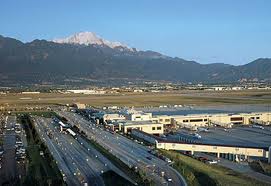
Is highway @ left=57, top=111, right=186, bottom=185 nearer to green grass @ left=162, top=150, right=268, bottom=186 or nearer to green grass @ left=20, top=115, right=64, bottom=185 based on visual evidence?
green grass @ left=162, top=150, right=268, bottom=186

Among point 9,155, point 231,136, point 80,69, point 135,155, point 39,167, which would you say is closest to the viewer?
point 39,167

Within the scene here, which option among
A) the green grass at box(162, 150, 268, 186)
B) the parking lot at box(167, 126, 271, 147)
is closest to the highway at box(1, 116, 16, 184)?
the green grass at box(162, 150, 268, 186)

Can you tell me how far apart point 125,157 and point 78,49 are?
6998 inches

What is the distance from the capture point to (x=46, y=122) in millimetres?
36531

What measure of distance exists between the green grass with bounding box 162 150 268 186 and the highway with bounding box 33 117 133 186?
2.36 metres

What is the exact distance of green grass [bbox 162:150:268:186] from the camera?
54.7 ft

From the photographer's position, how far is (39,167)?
63.0ft

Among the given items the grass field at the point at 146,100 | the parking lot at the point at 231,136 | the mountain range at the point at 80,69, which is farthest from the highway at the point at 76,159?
the mountain range at the point at 80,69

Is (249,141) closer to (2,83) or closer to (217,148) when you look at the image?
(217,148)

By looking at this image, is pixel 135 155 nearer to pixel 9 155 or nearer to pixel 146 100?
pixel 9 155

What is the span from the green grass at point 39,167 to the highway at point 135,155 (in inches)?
119

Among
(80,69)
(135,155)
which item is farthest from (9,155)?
(80,69)

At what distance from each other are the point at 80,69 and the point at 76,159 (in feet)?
462

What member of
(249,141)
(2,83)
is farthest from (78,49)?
(249,141)
